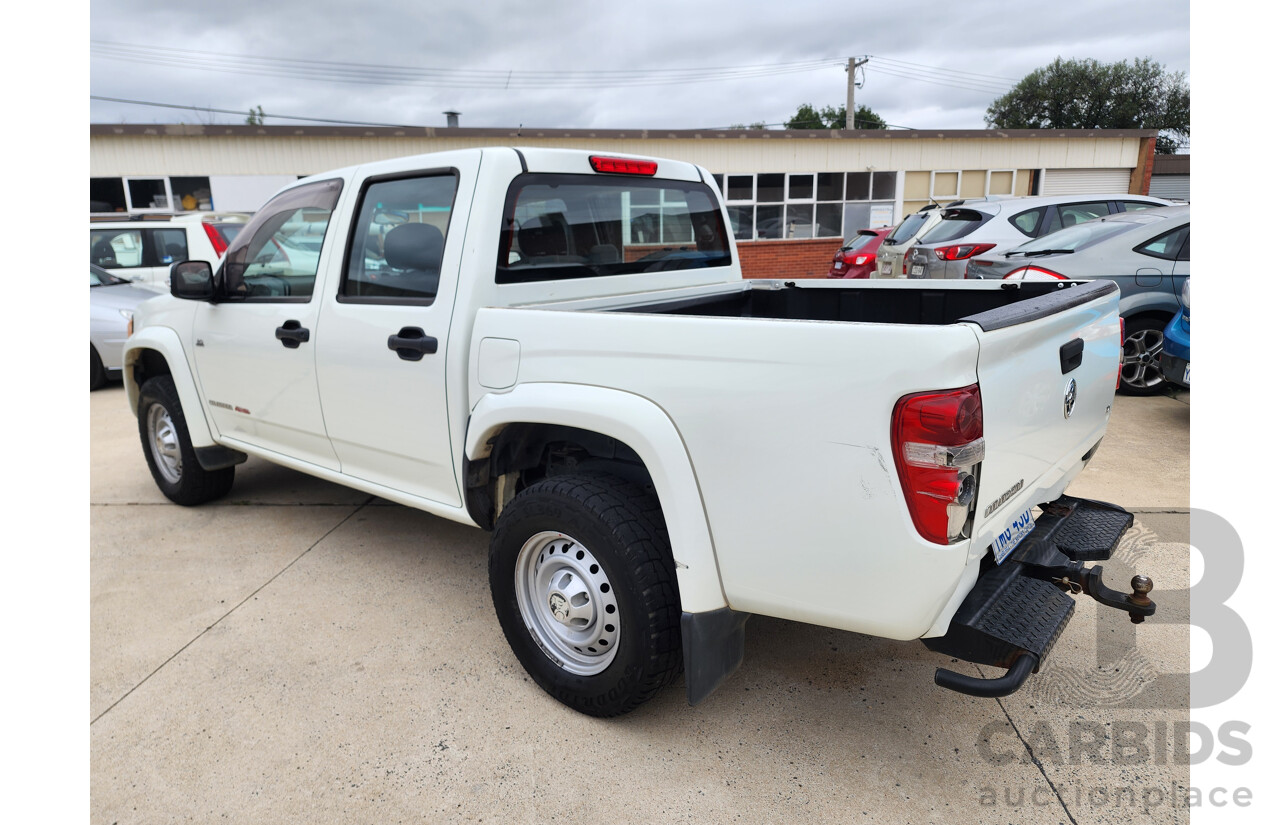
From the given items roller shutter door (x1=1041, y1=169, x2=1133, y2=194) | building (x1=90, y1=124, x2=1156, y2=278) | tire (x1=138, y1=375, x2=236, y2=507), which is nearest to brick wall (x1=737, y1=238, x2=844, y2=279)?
building (x1=90, y1=124, x2=1156, y2=278)

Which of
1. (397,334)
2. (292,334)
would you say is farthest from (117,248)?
(397,334)

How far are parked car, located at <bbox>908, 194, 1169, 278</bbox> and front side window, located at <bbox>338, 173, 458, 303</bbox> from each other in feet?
18.2

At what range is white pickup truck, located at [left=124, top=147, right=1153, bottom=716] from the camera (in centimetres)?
190

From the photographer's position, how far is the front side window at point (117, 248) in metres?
9.73

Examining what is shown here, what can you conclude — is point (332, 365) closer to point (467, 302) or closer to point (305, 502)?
point (467, 302)

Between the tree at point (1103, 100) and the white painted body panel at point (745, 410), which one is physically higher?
the tree at point (1103, 100)

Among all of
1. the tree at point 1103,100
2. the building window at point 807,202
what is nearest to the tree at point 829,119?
the tree at point 1103,100

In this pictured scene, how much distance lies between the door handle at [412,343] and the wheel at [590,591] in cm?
71

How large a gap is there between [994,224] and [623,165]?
603cm

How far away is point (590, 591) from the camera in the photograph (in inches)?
99.8

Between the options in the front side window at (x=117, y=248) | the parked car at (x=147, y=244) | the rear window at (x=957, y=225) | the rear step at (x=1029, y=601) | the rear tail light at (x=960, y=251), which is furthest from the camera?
the front side window at (x=117, y=248)

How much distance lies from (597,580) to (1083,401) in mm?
1681

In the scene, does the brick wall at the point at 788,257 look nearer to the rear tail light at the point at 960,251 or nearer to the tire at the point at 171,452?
the rear tail light at the point at 960,251

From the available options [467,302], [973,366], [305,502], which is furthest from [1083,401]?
[305,502]
